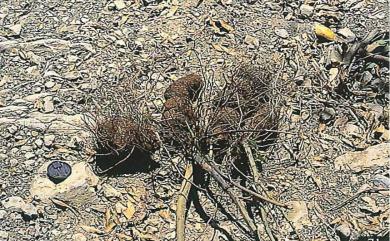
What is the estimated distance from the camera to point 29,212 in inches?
83.6

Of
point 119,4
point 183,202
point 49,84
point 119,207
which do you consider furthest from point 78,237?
point 119,4

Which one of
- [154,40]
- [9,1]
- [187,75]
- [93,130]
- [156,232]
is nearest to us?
[156,232]

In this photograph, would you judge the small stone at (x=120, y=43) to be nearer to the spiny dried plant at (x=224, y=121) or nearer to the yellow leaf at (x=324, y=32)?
the spiny dried plant at (x=224, y=121)

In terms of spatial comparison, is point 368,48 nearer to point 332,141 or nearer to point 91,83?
point 332,141

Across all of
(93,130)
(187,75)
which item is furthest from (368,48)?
(93,130)

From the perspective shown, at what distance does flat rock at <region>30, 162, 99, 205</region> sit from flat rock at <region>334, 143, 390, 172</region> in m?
0.81

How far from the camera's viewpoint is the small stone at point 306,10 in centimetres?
290

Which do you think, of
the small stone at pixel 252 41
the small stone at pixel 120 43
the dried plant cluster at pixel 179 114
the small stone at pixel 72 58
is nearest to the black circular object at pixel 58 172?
the dried plant cluster at pixel 179 114

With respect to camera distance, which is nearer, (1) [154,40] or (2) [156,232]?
(2) [156,232]

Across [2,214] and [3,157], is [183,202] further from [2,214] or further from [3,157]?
[3,157]

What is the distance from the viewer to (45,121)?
7.96ft

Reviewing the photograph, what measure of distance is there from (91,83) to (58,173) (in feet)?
1.64

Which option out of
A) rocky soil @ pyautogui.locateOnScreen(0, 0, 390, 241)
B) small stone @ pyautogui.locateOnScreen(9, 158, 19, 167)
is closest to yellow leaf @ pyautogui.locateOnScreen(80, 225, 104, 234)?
rocky soil @ pyautogui.locateOnScreen(0, 0, 390, 241)

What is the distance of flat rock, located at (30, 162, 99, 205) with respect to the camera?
85.3 inches
